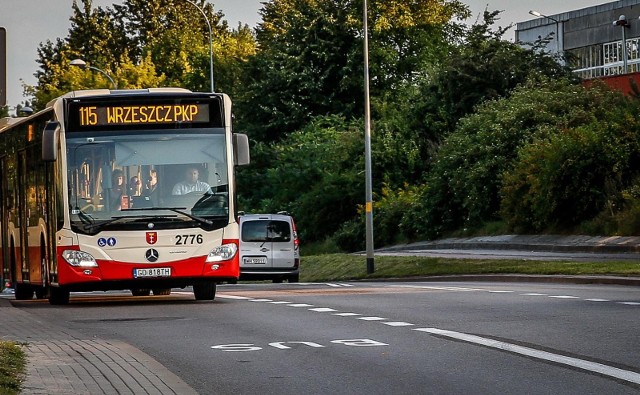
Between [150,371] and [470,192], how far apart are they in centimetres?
3851

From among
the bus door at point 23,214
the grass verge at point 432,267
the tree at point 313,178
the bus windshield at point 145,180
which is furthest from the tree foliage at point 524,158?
the bus windshield at point 145,180

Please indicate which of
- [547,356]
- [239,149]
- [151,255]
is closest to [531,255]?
[239,149]

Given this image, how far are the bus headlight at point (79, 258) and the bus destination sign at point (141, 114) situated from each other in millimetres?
1956

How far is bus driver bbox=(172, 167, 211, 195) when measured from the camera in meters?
22.9

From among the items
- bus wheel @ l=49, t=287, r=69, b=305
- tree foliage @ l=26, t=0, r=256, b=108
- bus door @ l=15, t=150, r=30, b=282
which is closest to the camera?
bus wheel @ l=49, t=287, r=69, b=305

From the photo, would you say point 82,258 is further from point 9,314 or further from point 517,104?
point 517,104

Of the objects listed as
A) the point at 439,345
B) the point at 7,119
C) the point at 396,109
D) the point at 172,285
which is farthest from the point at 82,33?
the point at 439,345

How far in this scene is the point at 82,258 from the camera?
22812 millimetres

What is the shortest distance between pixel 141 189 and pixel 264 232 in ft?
56.2

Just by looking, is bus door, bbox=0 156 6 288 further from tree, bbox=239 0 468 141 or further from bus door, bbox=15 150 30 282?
tree, bbox=239 0 468 141

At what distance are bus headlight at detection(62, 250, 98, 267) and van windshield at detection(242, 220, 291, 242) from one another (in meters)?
17.1

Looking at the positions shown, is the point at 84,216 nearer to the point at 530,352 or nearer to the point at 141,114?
the point at 141,114

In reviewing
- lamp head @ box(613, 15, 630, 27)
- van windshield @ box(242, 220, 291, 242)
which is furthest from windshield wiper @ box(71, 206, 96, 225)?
lamp head @ box(613, 15, 630, 27)

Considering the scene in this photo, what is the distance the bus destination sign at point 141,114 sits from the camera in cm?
2320
